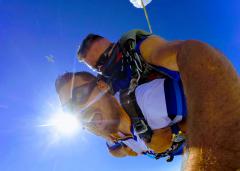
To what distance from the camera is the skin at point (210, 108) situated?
110 centimetres

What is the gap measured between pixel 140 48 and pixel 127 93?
85 centimetres

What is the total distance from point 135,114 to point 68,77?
222cm

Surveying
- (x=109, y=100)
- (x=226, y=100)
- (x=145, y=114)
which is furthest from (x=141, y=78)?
(x=226, y=100)

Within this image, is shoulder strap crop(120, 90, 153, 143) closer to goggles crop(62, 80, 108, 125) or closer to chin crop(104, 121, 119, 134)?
chin crop(104, 121, 119, 134)

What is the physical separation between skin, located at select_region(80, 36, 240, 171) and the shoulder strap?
1685 mm

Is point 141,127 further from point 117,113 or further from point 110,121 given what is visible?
point 110,121

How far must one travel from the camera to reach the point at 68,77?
547 cm

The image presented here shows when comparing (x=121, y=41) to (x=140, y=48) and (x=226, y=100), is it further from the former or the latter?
(x=226, y=100)

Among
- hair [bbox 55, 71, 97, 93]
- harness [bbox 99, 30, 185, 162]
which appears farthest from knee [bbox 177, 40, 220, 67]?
hair [bbox 55, 71, 97, 93]

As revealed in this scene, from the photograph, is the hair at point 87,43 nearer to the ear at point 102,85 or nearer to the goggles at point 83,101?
the ear at point 102,85

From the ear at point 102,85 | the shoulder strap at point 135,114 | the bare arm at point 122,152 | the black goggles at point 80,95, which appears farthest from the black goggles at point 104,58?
the bare arm at point 122,152

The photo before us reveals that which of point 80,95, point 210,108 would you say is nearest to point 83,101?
point 80,95

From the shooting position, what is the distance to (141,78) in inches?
136

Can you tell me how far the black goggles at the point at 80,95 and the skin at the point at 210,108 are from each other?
3.06 metres
